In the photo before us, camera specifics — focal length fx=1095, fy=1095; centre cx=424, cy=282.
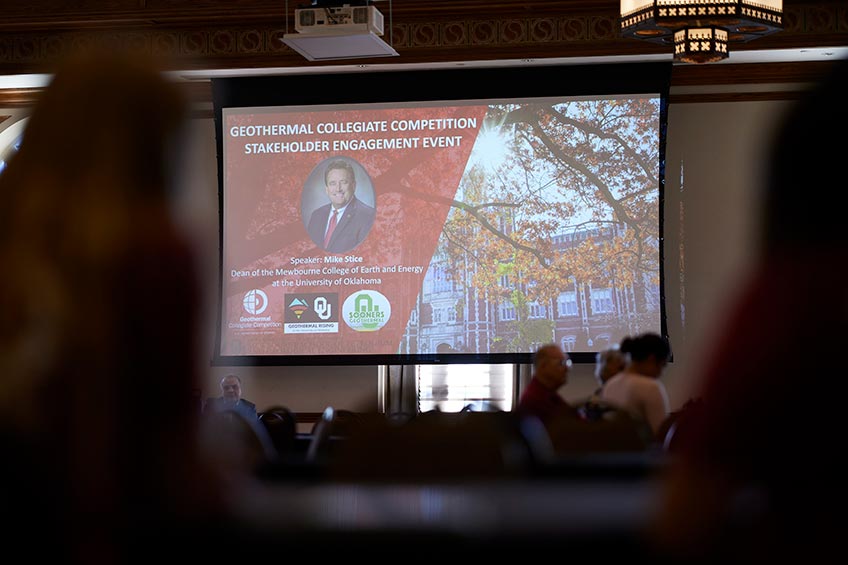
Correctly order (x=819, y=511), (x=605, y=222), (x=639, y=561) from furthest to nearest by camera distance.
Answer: (x=605, y=222)
(x=639, y=561)
(x=819, y=511)

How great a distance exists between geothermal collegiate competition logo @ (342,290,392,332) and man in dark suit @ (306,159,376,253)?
46cm

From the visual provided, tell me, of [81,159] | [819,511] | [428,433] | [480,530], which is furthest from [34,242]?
[428,433]

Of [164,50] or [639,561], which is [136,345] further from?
[164,50]

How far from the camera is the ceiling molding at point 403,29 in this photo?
866 cm

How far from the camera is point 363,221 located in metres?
9.45

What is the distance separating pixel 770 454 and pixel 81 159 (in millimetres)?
464

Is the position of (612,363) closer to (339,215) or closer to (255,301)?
Answer: (339,215)

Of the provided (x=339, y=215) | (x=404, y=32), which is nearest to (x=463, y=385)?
(x=339, y=215)

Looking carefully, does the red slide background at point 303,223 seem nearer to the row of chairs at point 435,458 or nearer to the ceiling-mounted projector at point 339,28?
the ceiling-mounted projector at point 339,28

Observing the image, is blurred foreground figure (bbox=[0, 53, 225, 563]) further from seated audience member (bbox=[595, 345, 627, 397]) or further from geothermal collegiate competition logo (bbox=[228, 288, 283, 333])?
geothermal collegiate competition logo (bbox=[228, 288, 283, 333])

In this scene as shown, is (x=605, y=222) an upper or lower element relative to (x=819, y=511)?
upper

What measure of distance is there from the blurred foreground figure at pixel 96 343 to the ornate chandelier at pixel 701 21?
4.91m

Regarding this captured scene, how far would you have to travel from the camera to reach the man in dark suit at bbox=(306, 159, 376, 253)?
31.0 ft

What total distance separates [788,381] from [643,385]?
409 centimetres
